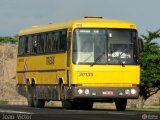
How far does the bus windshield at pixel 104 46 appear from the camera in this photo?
1294 inches

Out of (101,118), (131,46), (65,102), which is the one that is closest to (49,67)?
(65,102)

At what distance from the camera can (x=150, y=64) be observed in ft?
209

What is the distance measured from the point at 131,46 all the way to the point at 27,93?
7.72 meters

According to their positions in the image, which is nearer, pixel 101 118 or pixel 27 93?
pixel 101 118

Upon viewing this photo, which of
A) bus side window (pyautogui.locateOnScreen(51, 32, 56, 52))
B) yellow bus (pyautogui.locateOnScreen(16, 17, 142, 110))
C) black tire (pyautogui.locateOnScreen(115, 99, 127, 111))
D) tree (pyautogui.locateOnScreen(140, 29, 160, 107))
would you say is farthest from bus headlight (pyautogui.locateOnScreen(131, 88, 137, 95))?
tree (pyautogui.locateOnScreen(140, 29, 160, 107))

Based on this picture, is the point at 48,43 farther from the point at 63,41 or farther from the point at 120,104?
the point at 120,104

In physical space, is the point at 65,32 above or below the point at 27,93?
above

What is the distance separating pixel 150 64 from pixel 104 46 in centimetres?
3098

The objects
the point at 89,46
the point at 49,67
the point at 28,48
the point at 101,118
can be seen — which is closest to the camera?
the point at 101,118

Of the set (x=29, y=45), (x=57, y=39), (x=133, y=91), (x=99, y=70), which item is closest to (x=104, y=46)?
(x=99, y=70)

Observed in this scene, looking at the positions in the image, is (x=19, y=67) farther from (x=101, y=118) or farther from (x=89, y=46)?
(x=101, y=118)

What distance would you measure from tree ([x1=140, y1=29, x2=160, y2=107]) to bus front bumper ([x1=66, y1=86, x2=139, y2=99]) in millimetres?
28876

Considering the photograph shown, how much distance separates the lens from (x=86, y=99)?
33.7 meters

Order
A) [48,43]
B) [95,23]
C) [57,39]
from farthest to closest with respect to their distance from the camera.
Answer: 1. [48,43]
2. [57,39]
3. [95,23]
